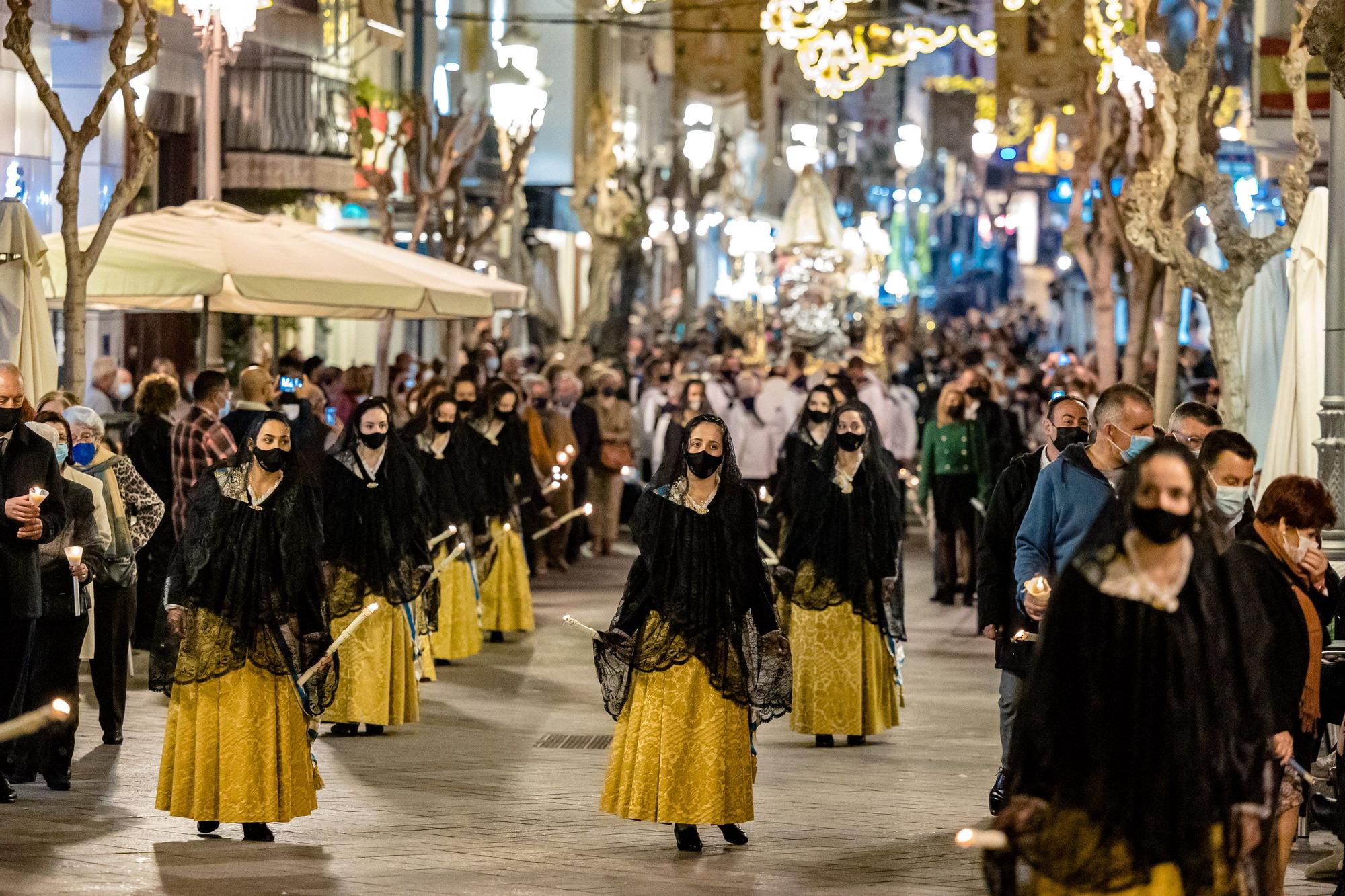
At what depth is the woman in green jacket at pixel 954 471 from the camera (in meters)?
20.5

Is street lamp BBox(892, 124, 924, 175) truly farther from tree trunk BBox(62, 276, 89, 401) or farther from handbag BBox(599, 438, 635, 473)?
tree trunk BBox(62, 276, 89, 401)

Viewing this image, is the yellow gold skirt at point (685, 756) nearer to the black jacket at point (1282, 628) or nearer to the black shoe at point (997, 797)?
the black shoe at point (997, 797)

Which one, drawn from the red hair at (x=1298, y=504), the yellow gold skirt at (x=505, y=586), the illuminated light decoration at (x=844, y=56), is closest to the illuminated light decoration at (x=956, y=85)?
the illuminated light decoration at (x=844, y=56)

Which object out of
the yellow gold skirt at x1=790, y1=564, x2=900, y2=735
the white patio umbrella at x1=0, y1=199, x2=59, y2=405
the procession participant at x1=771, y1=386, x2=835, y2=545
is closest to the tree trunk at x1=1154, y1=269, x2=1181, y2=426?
the procession participant at x1=771, y1=386, x2=835, y2=545

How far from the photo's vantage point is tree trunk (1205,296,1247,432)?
17297mm

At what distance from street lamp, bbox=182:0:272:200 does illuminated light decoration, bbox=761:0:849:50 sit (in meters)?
8.74

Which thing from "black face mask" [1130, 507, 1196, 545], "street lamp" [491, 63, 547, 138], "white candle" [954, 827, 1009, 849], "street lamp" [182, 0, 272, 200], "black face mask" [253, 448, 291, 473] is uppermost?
"street lamp" [491, 63, 547, 138]

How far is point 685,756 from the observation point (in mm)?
9938

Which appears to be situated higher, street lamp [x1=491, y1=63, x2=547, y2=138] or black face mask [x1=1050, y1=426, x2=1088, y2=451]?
street lamp [x1=491, y1=63, x2=547, y2=138]

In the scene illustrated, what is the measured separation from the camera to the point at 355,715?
13.4 m

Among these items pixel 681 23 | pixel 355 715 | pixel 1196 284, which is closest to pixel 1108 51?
pixel 1196 284

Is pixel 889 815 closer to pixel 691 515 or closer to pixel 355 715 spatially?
pixel 691 515

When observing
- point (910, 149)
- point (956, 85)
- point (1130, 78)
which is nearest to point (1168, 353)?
point (1130, 78)

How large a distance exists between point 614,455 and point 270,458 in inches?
579
